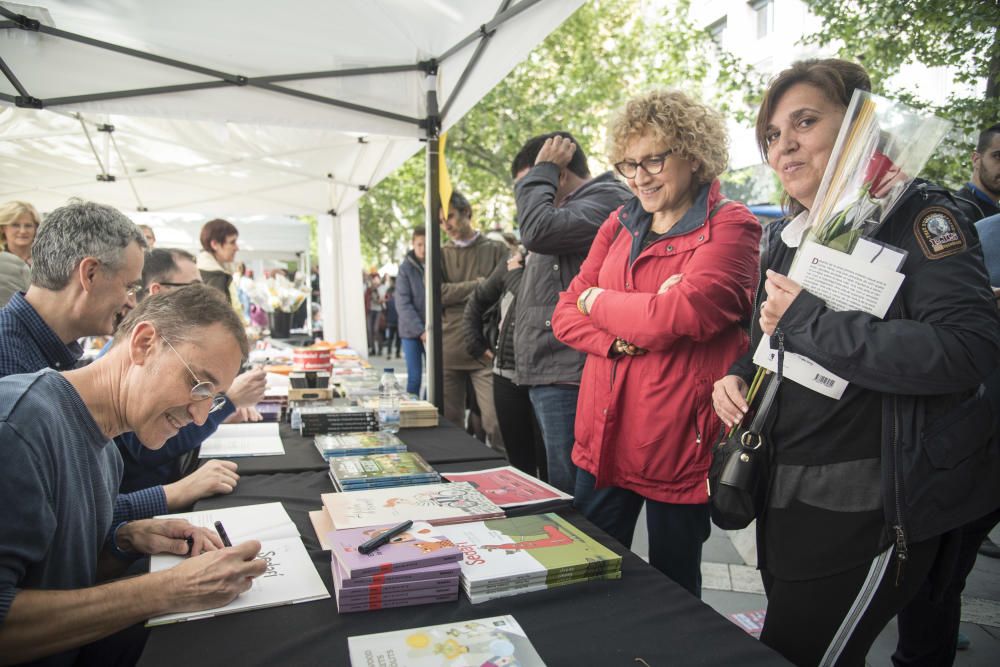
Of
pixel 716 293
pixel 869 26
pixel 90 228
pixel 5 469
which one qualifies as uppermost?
pixel 869 26

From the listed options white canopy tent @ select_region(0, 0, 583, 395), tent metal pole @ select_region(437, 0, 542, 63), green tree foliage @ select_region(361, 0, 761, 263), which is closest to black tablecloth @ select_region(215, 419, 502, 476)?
white canopy tent @ select_region(0, 0, 583, 395)

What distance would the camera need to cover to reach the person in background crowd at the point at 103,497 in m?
1.03


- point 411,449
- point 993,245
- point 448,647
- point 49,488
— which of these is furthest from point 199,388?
point 993,245

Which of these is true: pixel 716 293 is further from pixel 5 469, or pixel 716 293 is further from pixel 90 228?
pixel 90 228

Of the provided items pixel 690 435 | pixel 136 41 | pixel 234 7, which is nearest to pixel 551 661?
pixel 690 435

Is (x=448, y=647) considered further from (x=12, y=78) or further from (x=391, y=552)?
(x=12, y=78)

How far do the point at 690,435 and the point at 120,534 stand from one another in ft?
4.62

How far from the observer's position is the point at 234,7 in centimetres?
278

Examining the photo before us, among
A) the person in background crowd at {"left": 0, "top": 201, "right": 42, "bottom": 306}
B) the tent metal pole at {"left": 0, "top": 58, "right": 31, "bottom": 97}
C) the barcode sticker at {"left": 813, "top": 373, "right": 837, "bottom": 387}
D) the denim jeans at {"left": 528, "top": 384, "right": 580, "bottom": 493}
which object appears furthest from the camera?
the person in background crowd at {"left": 0, "top": 201, "right": 42, "bottom": 306}

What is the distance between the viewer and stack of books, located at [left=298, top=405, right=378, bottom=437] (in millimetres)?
2469

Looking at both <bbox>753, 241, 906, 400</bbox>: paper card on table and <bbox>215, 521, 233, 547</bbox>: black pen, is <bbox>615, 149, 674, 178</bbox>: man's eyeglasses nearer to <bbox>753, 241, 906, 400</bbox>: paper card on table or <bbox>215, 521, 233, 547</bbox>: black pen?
<bbox>753, 241, 906, 400</bbox>: paper card on table

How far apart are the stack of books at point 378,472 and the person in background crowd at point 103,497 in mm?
414

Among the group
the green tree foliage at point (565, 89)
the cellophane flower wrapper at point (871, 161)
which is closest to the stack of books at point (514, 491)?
the cellophane flower wrapper at point (871, 161)

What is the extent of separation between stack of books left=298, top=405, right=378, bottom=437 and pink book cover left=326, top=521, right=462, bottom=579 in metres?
1.23
